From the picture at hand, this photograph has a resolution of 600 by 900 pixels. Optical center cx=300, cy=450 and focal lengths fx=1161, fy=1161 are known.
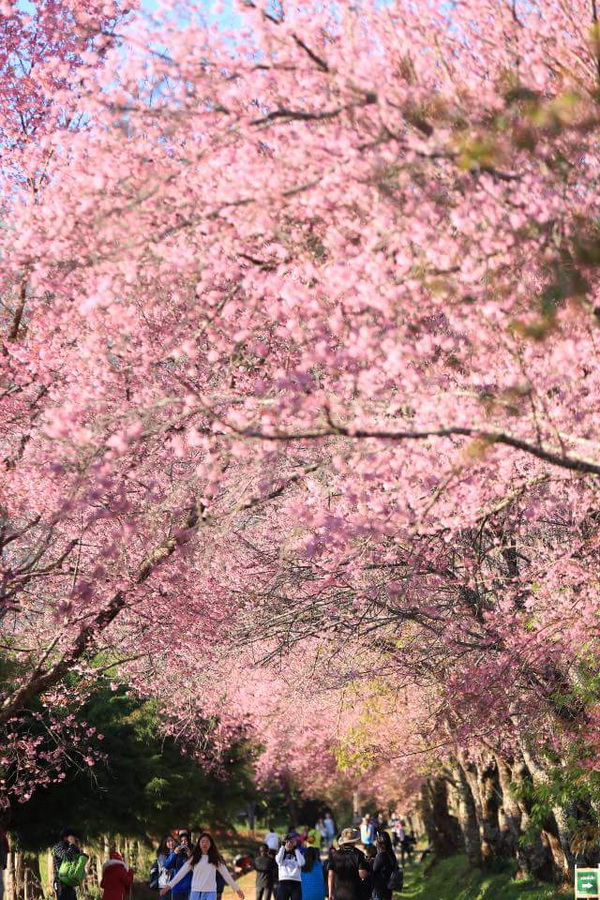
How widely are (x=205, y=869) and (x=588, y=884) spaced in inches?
184

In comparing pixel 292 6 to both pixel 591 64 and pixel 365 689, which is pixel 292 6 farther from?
pixel 365 689

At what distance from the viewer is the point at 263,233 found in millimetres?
9016

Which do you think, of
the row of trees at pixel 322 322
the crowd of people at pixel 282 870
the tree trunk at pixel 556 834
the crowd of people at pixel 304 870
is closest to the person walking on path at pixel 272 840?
the crowd of people at pixel 304 870

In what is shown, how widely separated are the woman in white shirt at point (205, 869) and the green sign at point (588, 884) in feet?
13.4

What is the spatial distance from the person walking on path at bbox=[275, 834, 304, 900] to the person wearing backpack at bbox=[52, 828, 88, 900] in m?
3.03

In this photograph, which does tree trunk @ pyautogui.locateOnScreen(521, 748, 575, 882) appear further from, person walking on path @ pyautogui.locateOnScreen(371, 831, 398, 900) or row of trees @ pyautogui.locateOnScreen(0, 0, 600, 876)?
person walking on path @ pyautogui.locateOnScreen(371, 831, 398, 900)

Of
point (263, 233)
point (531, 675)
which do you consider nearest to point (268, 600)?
point (531, 675)

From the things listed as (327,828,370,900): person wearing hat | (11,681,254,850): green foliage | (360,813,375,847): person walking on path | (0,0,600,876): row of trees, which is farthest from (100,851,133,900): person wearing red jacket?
(11,681,254,850): green foliage

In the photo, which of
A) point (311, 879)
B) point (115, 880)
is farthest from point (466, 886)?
point (115, 880)

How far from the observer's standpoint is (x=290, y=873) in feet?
57.8

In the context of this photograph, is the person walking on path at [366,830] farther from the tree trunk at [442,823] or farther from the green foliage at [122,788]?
the tree trunk at [442,823]

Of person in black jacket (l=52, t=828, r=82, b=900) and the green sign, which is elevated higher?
person in black jacket (l=52, t=828, r=82, b=900)

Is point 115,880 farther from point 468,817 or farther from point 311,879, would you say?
point 468,817

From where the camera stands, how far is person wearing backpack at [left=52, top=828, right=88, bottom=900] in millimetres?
16391
